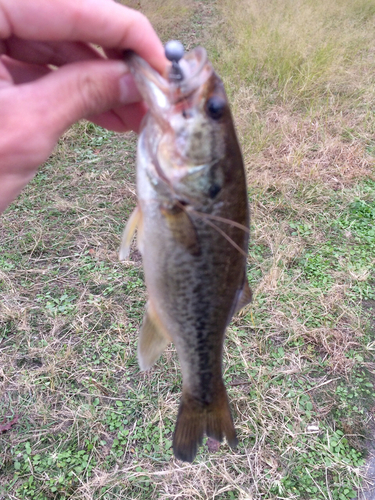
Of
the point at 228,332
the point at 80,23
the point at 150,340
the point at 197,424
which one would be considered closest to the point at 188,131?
the point at 80,23

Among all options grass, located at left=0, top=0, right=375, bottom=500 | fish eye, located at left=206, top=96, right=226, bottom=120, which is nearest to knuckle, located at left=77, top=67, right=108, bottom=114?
fish eye, located at left=206, top=96, right=226, bottom=120

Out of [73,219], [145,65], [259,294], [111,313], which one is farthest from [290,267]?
[145,65]

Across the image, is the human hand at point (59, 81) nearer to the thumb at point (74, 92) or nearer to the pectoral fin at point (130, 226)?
the thumb at point (74, 92)

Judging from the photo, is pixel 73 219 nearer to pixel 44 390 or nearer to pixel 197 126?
pixel 44 390

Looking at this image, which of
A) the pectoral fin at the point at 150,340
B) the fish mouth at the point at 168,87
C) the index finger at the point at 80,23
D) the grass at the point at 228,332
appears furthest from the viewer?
the grass at the point at 228,332

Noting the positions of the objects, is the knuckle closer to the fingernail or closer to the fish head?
Answer: the fingernail

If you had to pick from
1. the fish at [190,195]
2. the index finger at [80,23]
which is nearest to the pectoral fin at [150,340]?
the fish at [190,195]

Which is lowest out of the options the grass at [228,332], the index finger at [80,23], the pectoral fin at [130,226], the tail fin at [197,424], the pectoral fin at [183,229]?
the grass at [228,332]
